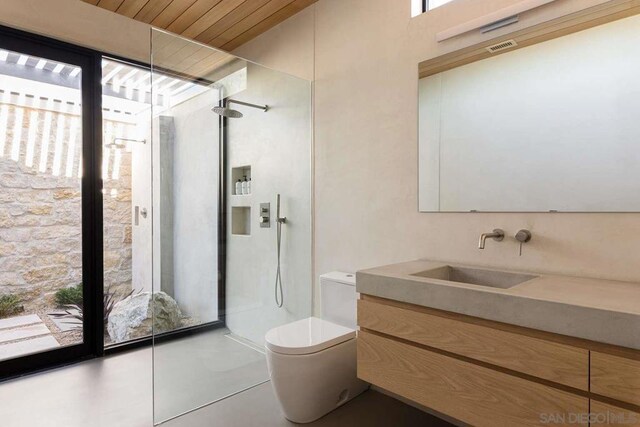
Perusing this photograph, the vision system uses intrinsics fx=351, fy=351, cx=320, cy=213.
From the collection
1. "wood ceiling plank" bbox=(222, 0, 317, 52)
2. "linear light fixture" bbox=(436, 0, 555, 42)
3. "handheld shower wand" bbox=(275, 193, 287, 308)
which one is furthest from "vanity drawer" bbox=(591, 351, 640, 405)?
"wood ceiling plank" bbox=(222, 0, 317, 52)

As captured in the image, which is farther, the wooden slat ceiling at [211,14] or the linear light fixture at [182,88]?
the wooden slat ceiling at [211,14]

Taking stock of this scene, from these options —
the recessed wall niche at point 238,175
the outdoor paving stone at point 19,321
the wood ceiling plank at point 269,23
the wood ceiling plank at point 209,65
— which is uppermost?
the wood ceiling plank at point 269,23

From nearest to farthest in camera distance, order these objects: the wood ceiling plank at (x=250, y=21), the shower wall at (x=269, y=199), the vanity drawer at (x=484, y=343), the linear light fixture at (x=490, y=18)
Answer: the vanity drawer at (x=484, y=343), the linear light fixture at (x=490, y=18), the wood ceiling plank at (x=250, y=21), the shower wall at (x=269, y=199)

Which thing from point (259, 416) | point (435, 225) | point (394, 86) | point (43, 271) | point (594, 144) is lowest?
point (259, 416)

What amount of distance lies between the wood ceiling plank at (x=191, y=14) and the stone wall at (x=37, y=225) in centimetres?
109

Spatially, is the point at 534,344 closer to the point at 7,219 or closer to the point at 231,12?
the point at 231,12

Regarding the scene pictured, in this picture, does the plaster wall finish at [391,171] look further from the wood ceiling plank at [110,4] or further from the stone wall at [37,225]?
the stone wall at [37,225]

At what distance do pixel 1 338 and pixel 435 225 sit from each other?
2.95 metres

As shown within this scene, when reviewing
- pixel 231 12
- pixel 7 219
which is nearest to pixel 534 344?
pixel 231 12

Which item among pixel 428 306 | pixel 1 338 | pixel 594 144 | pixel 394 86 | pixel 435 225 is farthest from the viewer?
pixel 1 338

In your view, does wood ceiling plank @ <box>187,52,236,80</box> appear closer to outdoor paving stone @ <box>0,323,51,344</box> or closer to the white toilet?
the white toilet

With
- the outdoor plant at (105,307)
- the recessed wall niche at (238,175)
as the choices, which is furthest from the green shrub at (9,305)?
the recessed wall niche at (238,175)

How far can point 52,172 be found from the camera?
2629 mm

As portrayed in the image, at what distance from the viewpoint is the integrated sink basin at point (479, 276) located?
5.10ft
